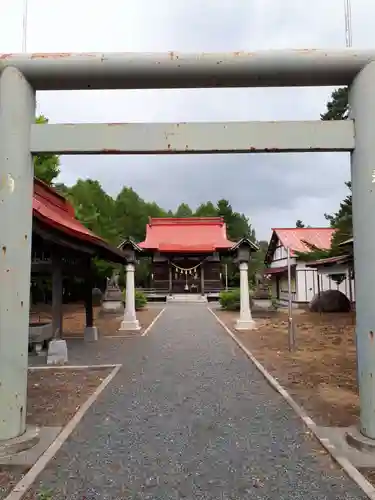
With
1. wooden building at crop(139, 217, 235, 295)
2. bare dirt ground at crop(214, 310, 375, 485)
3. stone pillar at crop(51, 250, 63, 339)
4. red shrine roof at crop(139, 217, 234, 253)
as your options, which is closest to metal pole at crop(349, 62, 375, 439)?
bare dirt ground at crop(214, 310, 375, 485)

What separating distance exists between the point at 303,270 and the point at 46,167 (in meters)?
15.3

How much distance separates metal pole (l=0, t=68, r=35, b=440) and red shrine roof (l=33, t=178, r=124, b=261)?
2998 mm

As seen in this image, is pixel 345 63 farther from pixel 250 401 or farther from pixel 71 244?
pixel 71 244

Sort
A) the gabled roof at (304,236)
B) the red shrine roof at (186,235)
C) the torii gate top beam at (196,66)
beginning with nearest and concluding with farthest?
the torii gate top beam at (196,66), the gabled roof at (304,236), the red shrine roof at (186,235)

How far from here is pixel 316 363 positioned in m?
8.98

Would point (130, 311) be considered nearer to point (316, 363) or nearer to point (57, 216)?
point (57, 216)

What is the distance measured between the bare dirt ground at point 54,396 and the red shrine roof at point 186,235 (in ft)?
85.8

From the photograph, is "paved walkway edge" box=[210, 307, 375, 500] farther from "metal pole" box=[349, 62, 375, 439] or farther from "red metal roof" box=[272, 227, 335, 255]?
"red metal roof" box=[272, 227, 335, 255]

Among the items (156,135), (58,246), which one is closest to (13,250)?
(156,135)

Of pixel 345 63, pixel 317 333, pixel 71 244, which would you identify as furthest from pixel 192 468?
pixel 317 333

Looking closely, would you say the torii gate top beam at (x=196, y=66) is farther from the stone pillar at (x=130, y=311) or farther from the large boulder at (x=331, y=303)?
the large boulder at (x=331, y=303)

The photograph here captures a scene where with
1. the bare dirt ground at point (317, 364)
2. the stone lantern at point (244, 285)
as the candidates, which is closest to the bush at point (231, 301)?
the bare dirt ground at point (317, 364)

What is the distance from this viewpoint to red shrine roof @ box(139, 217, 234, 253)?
114 feet

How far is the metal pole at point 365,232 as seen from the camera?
13.6 ft
